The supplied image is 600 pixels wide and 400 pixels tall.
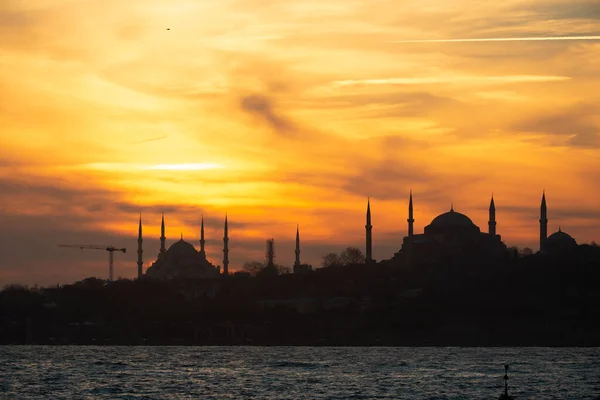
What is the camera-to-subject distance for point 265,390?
289 ft

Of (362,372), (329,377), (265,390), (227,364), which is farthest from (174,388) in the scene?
(227,364)

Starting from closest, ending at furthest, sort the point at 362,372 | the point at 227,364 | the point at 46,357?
the point at 362,372 < the point at 227,364 < the point at 46,357

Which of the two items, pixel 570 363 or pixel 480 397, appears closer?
pixel 480 397

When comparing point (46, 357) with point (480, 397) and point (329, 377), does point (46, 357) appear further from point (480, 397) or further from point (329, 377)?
point (480, 397)

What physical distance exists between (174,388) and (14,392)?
11.4 m

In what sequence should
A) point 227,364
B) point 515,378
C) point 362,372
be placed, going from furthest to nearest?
point 227,364
point 362,372
point 515,378

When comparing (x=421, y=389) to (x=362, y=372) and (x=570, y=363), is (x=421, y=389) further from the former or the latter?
(x=570, y=363)

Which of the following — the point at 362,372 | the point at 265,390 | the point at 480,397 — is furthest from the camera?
the point at 362,372

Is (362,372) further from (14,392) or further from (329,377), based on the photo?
(14,392)

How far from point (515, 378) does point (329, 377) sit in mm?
14645

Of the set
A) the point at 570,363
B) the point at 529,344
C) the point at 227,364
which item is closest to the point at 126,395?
the point at 227,364

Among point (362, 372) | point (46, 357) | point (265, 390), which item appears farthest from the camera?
point (46, 357)

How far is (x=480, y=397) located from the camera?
8175 cm

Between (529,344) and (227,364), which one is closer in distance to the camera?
(227,364)
